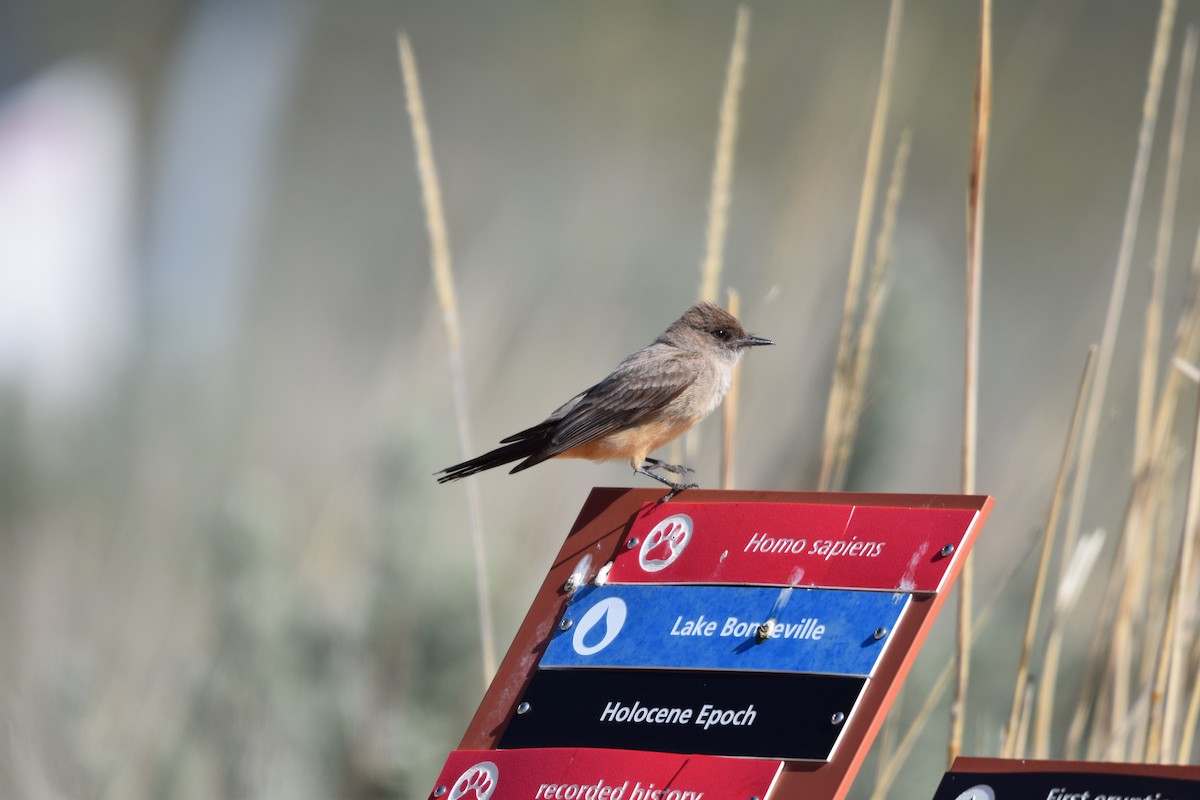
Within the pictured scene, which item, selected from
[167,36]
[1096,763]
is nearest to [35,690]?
[1096,763]

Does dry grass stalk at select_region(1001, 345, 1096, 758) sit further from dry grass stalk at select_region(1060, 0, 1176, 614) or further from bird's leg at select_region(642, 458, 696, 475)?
bird's leg at select_region(642, 458, 696, 475)

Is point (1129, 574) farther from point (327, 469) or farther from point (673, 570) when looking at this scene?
point (327, 469)

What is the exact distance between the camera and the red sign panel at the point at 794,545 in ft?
6.19

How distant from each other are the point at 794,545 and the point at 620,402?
1.06 m

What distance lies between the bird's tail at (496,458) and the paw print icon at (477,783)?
67 cm

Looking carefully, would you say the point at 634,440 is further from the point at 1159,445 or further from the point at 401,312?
the point at 401,312

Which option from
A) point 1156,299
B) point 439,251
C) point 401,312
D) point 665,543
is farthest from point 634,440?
point 401,312

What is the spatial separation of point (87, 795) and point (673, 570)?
2.37 m

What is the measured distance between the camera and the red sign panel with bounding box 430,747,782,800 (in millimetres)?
1772

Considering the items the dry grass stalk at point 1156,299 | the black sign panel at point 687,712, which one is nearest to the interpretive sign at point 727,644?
the black sign panel at point 687,712

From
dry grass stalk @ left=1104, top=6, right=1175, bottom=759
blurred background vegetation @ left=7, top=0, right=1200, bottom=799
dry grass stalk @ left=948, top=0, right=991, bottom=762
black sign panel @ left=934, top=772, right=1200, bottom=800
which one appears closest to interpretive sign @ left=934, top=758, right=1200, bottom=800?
black sign panel @ left=934, top=772, right=1200, bottom=800

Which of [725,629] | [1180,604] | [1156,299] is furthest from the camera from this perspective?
[1156,299]

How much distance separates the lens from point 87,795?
3.74m

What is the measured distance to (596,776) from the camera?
1.85m
